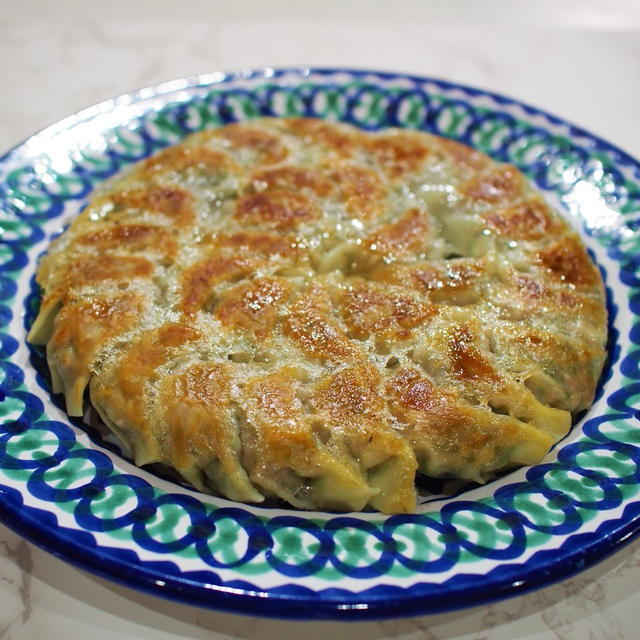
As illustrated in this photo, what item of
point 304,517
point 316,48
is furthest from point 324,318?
point 316,48

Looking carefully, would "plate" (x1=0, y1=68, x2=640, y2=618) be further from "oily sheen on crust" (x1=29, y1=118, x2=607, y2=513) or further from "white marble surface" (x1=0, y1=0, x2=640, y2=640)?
A: "white marble surface" (x1=0, y1=0, x2=640, y2=640)

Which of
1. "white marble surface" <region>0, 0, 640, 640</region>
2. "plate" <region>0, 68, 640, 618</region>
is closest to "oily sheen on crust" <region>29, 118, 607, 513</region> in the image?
"plate" <region>0, 68, 640, 618</region>

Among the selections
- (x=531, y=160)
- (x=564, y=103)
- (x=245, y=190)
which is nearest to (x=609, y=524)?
(x=245, y=190)

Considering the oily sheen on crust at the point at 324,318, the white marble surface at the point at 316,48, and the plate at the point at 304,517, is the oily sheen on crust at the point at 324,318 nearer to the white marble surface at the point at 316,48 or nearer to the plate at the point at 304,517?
the plate at the point at 304,517

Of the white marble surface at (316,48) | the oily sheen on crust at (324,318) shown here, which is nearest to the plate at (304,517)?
the oily sheen on crust at (324,318)

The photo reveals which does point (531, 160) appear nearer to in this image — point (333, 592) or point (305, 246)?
point (305, 246)

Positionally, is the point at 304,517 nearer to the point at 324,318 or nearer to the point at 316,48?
the point at 324,318

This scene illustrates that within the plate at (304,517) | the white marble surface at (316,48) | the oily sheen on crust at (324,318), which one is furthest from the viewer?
the white marble surface at (316,48)

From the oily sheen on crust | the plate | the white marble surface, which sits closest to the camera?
the plate

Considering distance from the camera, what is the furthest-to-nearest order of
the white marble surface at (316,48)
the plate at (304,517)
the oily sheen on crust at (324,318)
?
the white marble surface at (316,48) < the oily sheen on crust at (324,318) < the plate at (304,517)
